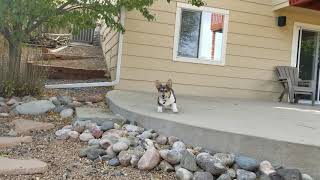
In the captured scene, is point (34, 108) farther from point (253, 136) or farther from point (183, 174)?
point (253, 136)

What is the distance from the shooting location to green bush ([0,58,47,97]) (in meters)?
6.06

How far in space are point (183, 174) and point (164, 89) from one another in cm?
175

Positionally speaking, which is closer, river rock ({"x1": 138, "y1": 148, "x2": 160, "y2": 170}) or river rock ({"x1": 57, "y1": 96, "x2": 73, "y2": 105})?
river rock ({"x1": 138, "y1": 148, "x2": 160, "y2": 170})

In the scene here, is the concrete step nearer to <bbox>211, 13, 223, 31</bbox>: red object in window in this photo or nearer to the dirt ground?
the dirt ground

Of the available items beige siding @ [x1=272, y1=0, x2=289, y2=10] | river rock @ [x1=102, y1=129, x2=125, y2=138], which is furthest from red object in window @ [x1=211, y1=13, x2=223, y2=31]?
river rock @ [x1=102, y1=129, x2=125, y2=138]

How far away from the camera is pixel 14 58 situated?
6281 mm

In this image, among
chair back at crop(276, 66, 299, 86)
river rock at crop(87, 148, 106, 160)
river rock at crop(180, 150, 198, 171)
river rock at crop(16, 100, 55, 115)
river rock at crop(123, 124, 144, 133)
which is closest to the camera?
river rock at crop(180, 150, 198, 171)

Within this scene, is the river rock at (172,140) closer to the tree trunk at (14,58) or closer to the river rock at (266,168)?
the river rock at (266,168)

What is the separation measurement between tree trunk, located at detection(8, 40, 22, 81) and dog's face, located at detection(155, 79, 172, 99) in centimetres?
251

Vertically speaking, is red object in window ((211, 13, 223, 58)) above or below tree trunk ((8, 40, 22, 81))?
above

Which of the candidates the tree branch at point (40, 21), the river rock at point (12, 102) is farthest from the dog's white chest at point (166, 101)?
the tree branch at point (40, 21)

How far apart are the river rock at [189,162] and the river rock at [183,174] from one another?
52 mm

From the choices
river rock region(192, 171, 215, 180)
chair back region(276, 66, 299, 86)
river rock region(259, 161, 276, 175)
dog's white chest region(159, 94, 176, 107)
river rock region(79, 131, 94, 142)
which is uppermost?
chair back region(276, 66, 299, 86)

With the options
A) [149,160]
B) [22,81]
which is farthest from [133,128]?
[22,81]
